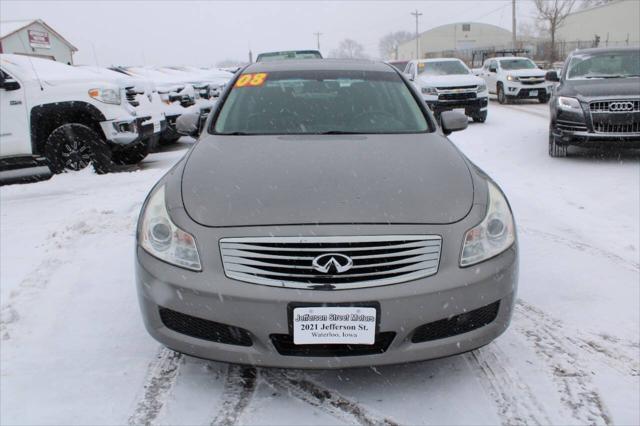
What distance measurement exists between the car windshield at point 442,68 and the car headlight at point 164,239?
1295 cm

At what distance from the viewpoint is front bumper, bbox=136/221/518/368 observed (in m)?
2.26

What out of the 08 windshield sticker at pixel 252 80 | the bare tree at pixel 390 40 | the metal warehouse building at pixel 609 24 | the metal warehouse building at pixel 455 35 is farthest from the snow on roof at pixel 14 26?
the bare tree at pixel 390 40

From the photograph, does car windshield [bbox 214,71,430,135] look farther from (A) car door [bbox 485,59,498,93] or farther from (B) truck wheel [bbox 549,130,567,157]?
(A) car door [bbox 485,59,498,93]

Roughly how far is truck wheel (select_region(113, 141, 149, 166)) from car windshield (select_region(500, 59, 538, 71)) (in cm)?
1371

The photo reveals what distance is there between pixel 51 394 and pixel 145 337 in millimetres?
613

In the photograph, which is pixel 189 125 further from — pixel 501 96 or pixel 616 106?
pixel 501 96

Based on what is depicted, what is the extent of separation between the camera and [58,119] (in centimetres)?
737

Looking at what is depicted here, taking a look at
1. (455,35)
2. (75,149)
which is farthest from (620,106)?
(455,35)

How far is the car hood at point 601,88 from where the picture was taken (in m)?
7.65

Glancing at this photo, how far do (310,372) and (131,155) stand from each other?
7.06 m

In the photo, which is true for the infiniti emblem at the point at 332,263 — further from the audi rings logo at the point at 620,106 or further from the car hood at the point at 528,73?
the car hood at the point at 528,73

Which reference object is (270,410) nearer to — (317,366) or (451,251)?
(317,366)

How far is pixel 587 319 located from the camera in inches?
129

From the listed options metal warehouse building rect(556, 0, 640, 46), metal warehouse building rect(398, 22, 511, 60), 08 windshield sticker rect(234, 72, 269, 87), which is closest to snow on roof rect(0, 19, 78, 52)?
08 windshield sticker rect(234, 72, 269, 87)
